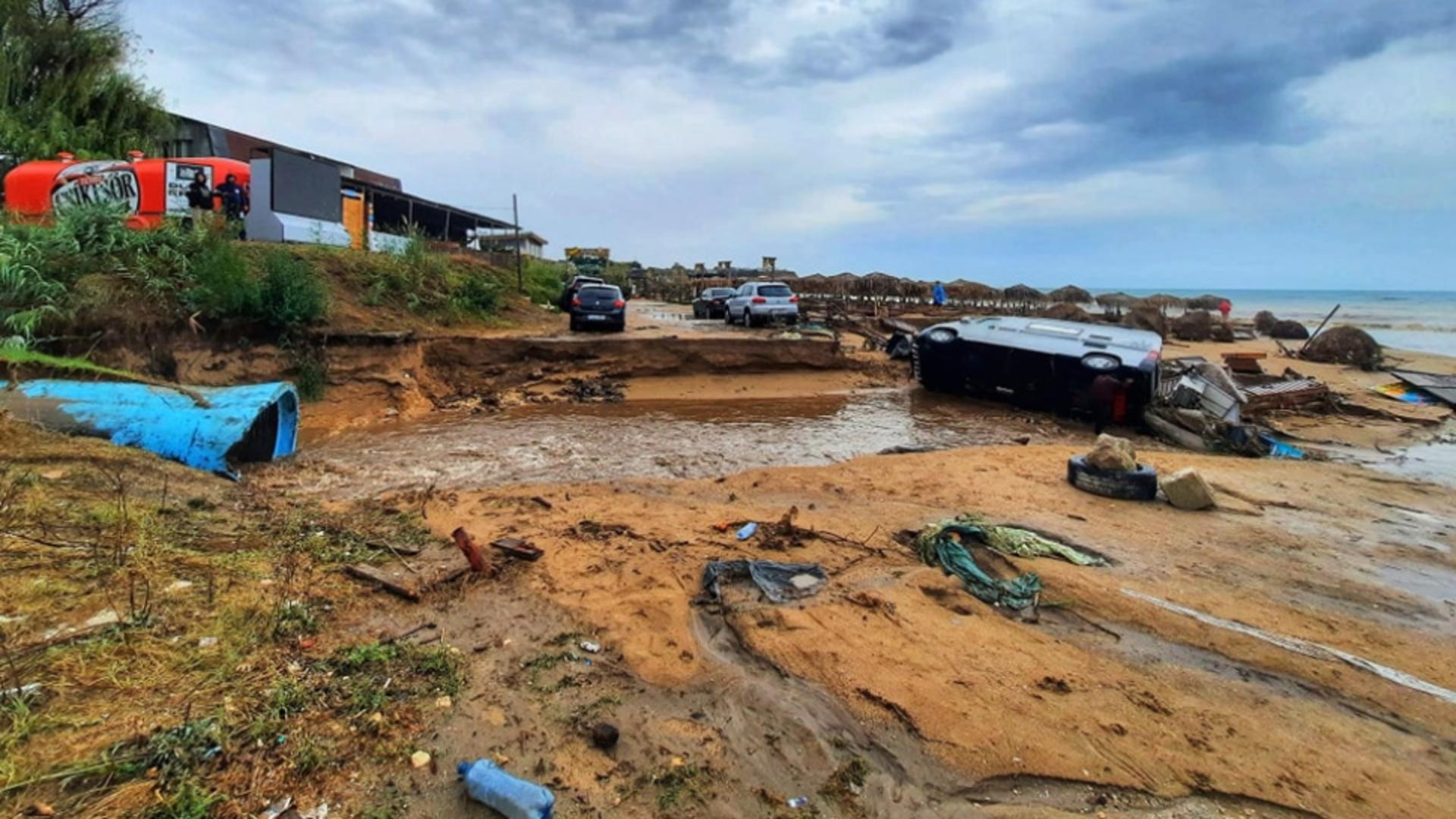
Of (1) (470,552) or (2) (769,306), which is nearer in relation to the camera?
(1) (470,552)

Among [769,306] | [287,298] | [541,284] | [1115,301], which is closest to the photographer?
[287,298]

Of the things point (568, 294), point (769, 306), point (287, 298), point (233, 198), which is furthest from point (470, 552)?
point (568, 294)

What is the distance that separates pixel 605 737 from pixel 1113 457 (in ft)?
20.9

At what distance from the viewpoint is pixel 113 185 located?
14445mm

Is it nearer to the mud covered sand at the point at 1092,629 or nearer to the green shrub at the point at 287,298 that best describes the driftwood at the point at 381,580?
the mud covered sand at the point at 1092,629

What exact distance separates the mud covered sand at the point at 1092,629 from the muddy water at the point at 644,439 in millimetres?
1617

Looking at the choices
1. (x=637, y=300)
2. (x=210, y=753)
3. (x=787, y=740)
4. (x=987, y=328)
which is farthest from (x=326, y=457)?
(x=637, y=300)

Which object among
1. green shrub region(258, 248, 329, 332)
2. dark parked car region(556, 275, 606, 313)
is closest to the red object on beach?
→ green shrub region(258, 248, 329, 332)

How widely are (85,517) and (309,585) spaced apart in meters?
1.96

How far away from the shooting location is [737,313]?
24.2 meters

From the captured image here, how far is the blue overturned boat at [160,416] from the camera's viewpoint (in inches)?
271

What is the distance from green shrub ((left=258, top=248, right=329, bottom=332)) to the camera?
12.2 m

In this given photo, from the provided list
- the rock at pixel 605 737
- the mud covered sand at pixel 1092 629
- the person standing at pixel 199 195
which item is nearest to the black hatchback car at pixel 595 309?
the person standing at pixel 199 195

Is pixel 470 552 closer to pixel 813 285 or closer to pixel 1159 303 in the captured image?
pixel 813 285
